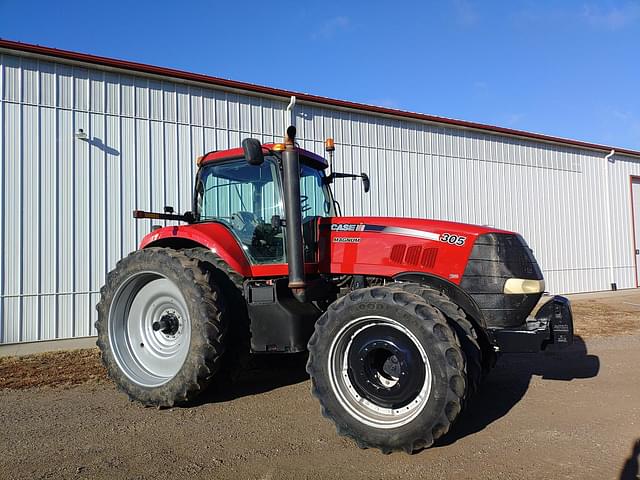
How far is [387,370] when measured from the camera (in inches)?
150

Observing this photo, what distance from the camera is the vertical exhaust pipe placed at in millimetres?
4477

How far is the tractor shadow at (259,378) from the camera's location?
4.92 metres

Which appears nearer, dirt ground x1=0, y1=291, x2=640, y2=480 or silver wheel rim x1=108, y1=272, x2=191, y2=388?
dirt ground x1=0, y1=291, x2=640, y2=480

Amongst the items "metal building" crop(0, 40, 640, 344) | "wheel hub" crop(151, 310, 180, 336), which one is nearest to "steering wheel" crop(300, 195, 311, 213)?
"wheel hub" crop(151, 310, 180, 336)

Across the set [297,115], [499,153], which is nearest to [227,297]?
[297,115]

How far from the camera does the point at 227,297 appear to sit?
477 centimetres

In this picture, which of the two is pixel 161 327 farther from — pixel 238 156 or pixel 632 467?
pixel 632 467

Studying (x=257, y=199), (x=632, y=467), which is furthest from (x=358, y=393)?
(x=257, y=199)

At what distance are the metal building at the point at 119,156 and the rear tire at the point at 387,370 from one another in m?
6.40

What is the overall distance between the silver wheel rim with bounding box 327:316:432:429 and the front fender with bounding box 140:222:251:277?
146 centimetres

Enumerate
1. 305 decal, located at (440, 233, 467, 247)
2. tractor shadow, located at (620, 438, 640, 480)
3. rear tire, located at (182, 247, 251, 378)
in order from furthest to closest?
1. rear tire, located at (182, 247, 251, 378)
2. 305 decal, located at (440, 233, 467, 247)
3. tractor shadow, located at (620, 438, 640, 480)

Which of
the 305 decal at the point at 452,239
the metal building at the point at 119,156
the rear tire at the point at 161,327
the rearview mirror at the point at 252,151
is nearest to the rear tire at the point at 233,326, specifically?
the rear tire at the point at 161,327

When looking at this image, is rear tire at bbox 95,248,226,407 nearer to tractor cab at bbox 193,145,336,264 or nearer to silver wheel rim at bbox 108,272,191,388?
silver wheel rim at bbox 108,272,191,388

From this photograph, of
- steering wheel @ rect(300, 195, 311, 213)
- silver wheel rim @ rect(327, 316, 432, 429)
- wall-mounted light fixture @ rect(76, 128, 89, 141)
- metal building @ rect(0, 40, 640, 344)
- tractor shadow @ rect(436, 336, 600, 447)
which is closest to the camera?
silver wheel rim @ rect(327, 316, 432, 429)
